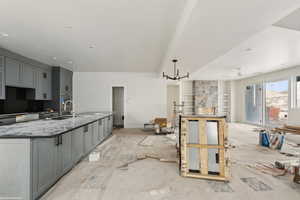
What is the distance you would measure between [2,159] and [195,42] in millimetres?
3423

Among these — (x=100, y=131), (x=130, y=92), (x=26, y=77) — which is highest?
(x=26, y=77)

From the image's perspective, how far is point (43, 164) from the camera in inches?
82.0

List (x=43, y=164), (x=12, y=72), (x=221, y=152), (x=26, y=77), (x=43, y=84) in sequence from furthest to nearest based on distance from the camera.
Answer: (x=43, y=84), (x=26, y=77), (x=12, y=72), (x=221, y=152), (x=43, y=164)

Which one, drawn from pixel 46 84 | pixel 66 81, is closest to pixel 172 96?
pixel 66 81

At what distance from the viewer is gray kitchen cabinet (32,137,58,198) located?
1955 millimetres

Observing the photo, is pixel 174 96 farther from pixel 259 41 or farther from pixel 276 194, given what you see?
pixel 276 194

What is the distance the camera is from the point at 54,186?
238 centimetres

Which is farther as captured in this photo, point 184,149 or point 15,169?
point 184,149

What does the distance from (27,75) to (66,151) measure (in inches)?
153

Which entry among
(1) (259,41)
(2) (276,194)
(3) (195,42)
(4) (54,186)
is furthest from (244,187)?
(1) (259,41)

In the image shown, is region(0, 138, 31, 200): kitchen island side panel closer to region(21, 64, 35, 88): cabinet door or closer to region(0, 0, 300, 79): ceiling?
region(0, 0, 300, 79): ceiling

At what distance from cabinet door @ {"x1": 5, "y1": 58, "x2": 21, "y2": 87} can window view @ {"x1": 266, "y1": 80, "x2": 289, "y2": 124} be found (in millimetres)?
9714

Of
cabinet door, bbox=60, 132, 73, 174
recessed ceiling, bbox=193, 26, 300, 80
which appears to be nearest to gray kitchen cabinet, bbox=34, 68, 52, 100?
cabinet door, bbox=60, 132, 73, 174

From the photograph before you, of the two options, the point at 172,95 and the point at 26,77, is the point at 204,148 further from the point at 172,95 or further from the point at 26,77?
the point at 172,95
